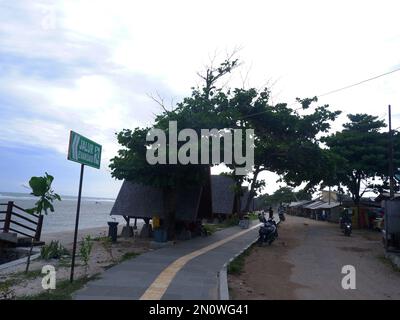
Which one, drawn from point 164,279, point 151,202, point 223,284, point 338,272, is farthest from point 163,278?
point 151,202

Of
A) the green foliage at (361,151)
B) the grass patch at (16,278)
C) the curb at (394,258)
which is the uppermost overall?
the green foliage at (361,151)

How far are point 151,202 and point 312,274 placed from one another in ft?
34.6

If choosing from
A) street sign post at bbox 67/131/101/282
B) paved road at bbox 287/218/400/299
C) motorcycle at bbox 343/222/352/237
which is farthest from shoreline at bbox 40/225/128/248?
motorcycle at bbox 343/222/352/237

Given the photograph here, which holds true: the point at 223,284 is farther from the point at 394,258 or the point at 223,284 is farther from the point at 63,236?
the point at 63,236

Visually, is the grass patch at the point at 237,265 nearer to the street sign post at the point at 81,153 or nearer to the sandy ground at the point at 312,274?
the sandy ground at the point at 312,274

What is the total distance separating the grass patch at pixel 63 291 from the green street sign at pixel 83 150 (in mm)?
2568

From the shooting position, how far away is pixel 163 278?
9.30 m

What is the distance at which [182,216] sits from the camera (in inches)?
755

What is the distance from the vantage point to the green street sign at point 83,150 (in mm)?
7977

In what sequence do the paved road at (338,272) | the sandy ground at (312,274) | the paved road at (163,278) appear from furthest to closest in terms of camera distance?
the paved road at (338,272), the sandy ground at (312,274), the paved road at (163,278)

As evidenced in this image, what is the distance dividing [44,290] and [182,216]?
11289 millimetres

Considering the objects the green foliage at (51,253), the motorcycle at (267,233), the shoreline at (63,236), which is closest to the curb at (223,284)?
the green foliage at (51,253)

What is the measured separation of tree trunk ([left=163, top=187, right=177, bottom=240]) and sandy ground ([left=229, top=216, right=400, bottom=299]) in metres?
3.92

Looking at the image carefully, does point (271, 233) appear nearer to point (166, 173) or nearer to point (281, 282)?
point (166, 173)
